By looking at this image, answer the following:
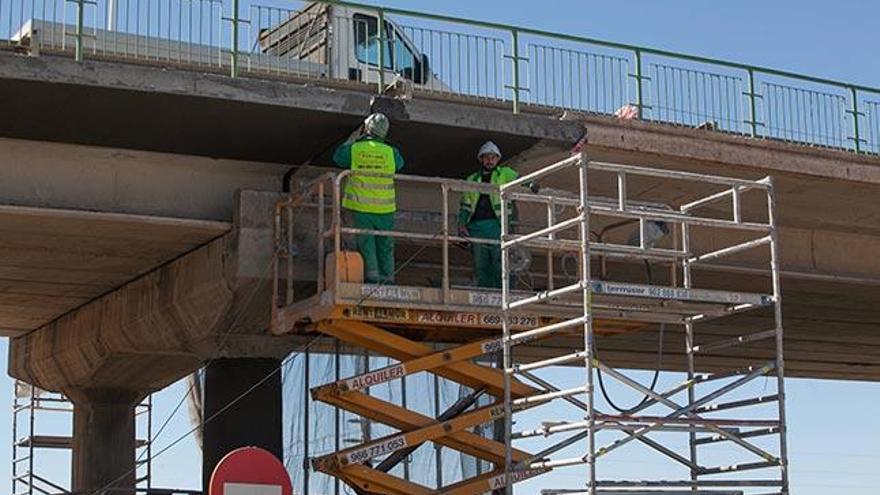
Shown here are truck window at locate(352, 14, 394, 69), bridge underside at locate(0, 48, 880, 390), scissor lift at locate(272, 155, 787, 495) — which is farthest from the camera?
truck window at locate(352, 14, 394, 69)

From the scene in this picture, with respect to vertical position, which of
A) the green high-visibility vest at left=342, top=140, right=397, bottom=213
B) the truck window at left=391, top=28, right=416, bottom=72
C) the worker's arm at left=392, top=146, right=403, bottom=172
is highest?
the truck window at left=391, top=28, right=416, bottom=72

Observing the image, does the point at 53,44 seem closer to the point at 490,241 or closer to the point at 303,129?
the point at 303,129

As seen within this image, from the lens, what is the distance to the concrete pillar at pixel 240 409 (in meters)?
20.2

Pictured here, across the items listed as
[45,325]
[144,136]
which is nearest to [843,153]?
[144,136]

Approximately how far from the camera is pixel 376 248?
17.8 m

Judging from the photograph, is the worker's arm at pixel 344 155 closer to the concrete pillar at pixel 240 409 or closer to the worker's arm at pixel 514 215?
the worker's arm at pixel 514 215

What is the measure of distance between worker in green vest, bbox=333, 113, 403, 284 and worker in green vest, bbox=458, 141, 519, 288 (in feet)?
3.37

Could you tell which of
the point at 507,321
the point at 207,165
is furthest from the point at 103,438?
the point at 507,321

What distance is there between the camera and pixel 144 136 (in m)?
18.2

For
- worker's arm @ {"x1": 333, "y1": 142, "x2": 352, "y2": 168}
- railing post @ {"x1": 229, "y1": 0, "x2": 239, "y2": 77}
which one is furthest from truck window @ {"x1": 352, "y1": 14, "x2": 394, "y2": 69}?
worker's arm @ {"x1": 333, "y1": 142, "x2": 352, "y2": 168}

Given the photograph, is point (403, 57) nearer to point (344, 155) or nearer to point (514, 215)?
point (514, 215)

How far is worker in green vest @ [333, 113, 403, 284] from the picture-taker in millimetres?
17484

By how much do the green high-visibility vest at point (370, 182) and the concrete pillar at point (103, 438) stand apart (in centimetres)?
937

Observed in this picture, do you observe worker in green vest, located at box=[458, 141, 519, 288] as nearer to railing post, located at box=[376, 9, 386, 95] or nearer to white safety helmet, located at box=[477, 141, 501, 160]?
white safety helmet, located at box=[477, 141, 501, 160]
